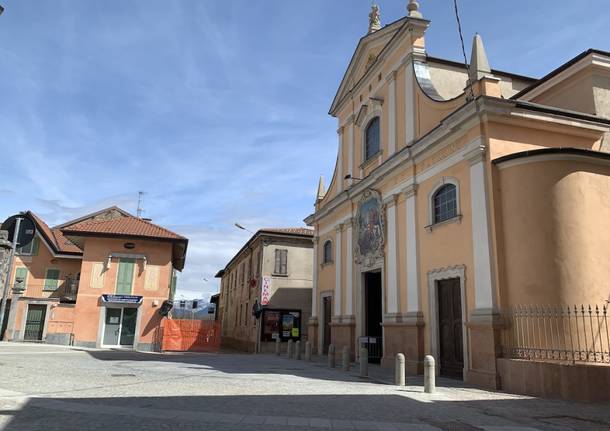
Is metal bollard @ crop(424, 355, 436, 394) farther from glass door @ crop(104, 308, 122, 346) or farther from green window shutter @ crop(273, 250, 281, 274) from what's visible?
glass door @ crop(104, 308, 122, 346)

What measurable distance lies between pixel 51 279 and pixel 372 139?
80.3 feet

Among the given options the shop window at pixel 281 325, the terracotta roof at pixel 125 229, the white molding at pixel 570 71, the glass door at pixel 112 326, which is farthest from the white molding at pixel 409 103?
the glass door at pixel 112 326

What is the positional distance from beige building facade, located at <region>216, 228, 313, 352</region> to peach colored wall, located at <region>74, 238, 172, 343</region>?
5608mm

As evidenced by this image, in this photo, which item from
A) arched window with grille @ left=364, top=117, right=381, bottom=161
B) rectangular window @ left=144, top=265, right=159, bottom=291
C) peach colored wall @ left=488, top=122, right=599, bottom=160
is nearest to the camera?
peach colored wall @ left=488, top=122, right=599, bottom=160

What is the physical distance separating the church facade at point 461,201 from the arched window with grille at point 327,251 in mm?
1454

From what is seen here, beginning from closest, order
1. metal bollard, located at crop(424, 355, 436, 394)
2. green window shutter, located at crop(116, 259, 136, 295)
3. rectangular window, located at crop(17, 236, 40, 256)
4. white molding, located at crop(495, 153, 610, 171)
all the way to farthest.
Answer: metal bollard, located at crop(424, 355, 436, 394) → white molding, located at crop(495, 153, 610, 171) → green window shutter, located at crop(116, 259, 136, 295) → rectangular window, located at crop(17, 236, 40, 256)

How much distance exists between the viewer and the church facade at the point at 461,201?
11448 millimetres

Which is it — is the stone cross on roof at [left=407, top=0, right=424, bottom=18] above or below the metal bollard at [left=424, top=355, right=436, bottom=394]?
above

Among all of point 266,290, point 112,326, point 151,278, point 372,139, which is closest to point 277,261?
point 266,290

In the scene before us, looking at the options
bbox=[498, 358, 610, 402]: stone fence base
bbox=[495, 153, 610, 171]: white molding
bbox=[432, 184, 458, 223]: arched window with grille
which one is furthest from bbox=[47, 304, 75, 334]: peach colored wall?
bbox=[495, 153, 610, 171]: white molding

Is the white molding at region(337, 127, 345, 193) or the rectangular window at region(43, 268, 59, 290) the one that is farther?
the rectangular window at region(43, 268, 59, 290)

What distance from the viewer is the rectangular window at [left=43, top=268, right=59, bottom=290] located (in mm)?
32531

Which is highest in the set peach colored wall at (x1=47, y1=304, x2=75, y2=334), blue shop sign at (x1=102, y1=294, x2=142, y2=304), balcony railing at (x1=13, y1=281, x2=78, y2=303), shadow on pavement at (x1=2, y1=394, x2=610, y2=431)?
balcony railing at (x1=13, y1=281, x2=78, y2=303)

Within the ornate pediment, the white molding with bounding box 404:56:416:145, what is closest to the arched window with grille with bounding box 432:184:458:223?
the white molding with bounding box 404:56:416:145
